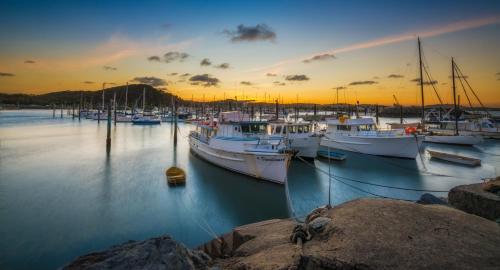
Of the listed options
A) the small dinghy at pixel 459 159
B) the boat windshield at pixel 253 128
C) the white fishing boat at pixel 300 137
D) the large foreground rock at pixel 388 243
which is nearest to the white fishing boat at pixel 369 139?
the small dinghy at pixel 459 159

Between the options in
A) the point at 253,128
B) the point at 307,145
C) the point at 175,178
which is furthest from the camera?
the point at 307,145

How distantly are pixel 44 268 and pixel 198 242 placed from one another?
509 centimetres

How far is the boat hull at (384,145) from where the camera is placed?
82.4 ft

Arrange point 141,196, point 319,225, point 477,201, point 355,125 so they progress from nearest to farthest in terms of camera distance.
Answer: point 319,225, point 477,201, point 141,196, point 355,125

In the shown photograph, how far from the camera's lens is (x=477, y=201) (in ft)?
27.6

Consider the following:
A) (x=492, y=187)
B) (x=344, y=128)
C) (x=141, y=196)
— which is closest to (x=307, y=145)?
(x=344, y=128)

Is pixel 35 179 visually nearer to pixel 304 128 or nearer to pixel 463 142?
pixel 304 128

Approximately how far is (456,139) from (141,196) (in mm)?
41696

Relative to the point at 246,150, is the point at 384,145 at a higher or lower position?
lower

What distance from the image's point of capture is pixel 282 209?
13211 mm

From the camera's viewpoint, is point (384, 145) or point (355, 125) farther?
point (355, 125)

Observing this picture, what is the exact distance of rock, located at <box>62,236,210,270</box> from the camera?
15.0ft

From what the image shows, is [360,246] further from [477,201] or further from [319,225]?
[477,201]

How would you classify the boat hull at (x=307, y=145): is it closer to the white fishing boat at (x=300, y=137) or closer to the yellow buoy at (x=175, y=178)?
the white fishing boat at (x=300, y=137)
